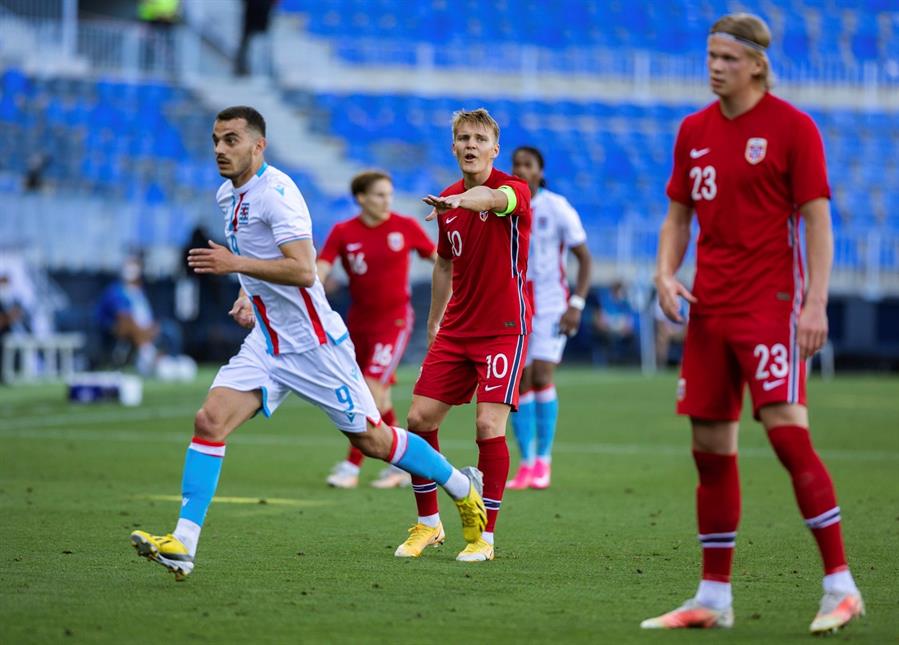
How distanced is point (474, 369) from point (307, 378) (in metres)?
1.22

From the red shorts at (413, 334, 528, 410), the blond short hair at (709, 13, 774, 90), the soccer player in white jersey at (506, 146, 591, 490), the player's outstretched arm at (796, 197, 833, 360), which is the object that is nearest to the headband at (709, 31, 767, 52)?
the blond short hair at (709, 13, 774, 90)

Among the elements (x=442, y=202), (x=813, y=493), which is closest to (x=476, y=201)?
(x=442, y=202)

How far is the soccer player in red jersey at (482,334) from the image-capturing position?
26.1 feet

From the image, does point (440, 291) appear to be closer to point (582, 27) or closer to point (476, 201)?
point (476, 201)

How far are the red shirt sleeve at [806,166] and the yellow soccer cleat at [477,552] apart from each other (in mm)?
2712

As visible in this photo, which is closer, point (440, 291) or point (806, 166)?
point (806, 166)

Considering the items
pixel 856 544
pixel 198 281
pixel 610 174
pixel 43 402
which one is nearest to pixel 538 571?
pixel 856 544

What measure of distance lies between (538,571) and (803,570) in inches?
50.7

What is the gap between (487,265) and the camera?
26.3 feet

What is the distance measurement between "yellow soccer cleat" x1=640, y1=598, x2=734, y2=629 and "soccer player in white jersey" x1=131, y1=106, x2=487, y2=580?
2025mm

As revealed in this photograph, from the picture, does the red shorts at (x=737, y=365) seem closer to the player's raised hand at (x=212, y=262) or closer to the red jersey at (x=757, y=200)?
the red jersey at (x=757, y=200)

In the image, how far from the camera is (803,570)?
293 inches

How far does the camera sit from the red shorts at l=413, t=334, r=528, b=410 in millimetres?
8000

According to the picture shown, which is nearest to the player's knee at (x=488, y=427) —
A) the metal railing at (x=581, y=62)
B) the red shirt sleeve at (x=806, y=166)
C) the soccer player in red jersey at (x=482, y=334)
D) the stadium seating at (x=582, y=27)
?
the soccer player in red jersey at (x=482, y=334)
